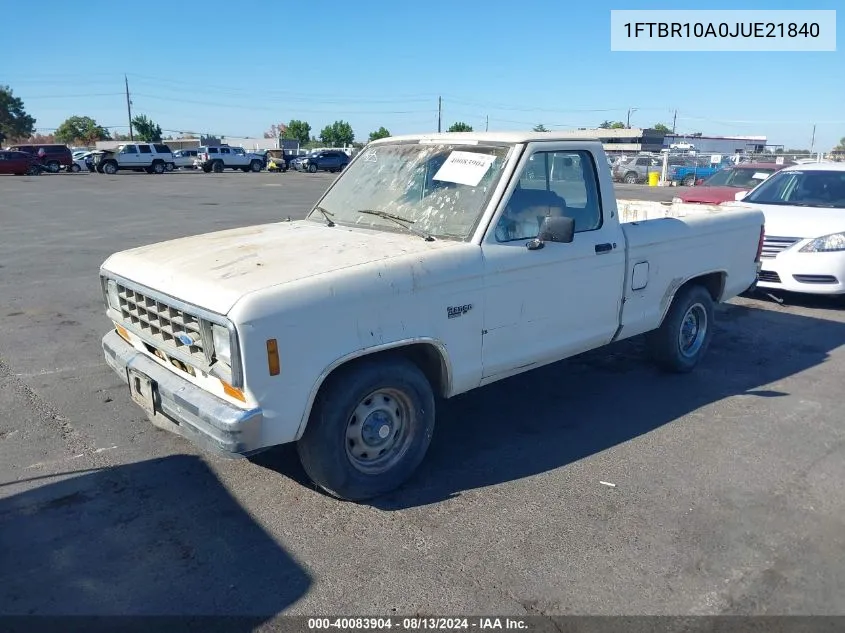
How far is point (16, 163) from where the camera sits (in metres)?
38.2

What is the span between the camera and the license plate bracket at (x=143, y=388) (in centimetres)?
378

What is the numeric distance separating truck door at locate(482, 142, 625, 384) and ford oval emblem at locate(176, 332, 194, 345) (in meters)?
1.67

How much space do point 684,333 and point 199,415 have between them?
4.37 metres

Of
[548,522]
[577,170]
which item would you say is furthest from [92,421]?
[577,170]

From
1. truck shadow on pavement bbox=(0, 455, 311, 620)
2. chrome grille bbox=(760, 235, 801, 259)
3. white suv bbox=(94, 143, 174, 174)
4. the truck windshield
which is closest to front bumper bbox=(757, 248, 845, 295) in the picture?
chrome grille bbox=(760, 235, 801, 259)

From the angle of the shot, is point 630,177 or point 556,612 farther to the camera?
point 630,177

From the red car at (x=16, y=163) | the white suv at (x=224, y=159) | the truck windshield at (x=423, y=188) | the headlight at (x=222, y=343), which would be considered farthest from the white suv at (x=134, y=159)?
the headlight at (x=222, y=343)

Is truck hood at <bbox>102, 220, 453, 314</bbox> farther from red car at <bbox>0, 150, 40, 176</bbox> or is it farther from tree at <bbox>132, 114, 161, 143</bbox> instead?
tree at <bbox>132, 114, 161, 143</bbox>

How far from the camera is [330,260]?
3766 millimetres

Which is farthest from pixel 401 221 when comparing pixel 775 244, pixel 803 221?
pixel 803 221

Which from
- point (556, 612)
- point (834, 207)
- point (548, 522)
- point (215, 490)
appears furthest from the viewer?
point (834, 207)

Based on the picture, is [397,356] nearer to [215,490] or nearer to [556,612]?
[215,490]

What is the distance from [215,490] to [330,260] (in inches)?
58.5

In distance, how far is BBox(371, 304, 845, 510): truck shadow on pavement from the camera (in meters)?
4.26
